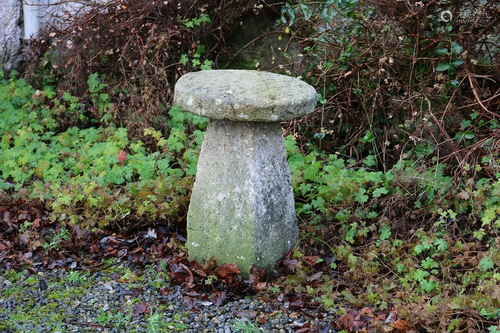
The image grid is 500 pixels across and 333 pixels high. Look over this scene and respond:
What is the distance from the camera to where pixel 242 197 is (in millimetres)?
3709

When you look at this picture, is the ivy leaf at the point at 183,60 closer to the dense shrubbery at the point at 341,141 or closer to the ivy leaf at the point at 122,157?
the dense shrubbery at the point at 341,141

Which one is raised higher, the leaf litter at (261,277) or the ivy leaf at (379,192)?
the ivy leaf at (379,192)

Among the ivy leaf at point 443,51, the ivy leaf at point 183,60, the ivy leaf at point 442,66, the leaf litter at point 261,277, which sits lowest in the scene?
the leaf litter at point 261,277

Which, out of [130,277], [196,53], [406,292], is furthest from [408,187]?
[196,53]

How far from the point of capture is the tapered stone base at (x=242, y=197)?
12.1ft

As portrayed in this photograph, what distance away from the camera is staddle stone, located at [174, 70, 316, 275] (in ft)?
11.6

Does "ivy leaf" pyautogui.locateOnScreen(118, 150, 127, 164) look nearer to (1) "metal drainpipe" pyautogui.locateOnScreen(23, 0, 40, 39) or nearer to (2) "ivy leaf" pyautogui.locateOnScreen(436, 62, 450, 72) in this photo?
(1) "metal drainpipe" pyautogui.locateOnScreen(23, 0, 40, 39)

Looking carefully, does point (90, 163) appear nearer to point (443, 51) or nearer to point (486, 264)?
point (443, 51)

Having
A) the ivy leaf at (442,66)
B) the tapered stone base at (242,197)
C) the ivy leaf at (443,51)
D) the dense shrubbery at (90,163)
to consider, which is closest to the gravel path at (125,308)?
the tapered stone base at (242,197)

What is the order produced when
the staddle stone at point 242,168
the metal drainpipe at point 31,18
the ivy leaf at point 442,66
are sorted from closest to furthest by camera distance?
the staddle stone at point 242,168 → the ivy leaf at point 442,66 → the metal drainpipe at point 31,18

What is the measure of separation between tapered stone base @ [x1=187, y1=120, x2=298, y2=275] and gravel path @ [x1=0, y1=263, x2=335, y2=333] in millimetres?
315

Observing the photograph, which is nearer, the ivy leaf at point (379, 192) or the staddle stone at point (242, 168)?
the staddle stone at point (242, 168)

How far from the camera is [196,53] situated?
19.3ft

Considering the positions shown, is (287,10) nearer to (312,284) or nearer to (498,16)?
(498,16)
